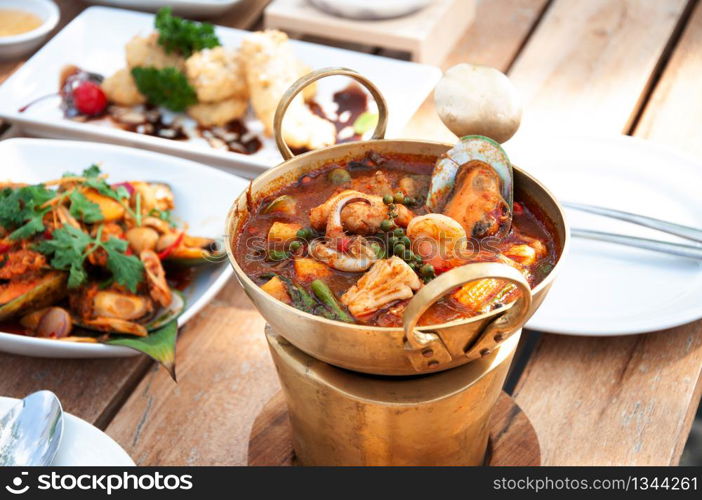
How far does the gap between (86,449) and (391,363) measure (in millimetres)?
496

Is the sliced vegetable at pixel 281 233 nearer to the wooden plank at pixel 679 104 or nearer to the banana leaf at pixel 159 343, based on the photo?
the banana leaf at pixel 159 343

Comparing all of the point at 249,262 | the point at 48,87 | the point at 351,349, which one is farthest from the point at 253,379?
the point at 48,87

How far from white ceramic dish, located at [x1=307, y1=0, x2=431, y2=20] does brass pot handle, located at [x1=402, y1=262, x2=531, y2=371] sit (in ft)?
5.13

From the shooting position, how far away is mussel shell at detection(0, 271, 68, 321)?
145 cm

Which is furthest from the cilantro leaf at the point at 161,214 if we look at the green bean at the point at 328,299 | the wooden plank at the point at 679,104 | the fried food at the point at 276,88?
the wooden plank at the point at 679,104

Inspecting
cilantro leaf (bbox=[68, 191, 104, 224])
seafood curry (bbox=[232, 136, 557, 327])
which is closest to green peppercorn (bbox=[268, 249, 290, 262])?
seafood curry (bbox=[232, 136, 557, 327])

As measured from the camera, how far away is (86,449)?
3.85 ft

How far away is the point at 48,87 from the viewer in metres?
2.25

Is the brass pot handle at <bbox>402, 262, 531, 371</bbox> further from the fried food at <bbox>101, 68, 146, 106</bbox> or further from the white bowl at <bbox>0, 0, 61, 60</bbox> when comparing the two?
the white bowl at <bbox>0, 0, 61, 60</bbox>

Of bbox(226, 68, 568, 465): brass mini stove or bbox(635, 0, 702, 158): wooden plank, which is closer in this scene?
bbox(226, 68, 568, 465): brass mini stove

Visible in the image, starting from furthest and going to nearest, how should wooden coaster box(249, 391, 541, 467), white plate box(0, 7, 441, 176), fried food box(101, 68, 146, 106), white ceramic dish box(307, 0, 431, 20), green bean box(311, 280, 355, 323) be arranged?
white ceramic dish box(307, 0, 431, 20) < fried food box(101, 68, 146, 106) < white plate box(0, 7, 441, 176) < wooden coaster box(249, 391, 541, 467) < green bean box(311, 280, 355, 323)

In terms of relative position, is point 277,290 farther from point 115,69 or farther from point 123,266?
point 115,69

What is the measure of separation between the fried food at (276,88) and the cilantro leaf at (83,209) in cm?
57
